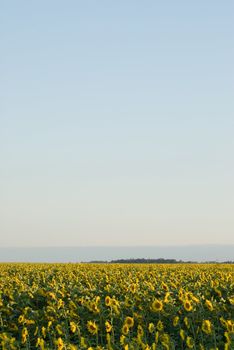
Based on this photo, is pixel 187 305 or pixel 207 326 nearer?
pixel 207 326

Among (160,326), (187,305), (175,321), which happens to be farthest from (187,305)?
(160,326)

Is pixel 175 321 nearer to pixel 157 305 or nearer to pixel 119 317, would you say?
pixel 157 305

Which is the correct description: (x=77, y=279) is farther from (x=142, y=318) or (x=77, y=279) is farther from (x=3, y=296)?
(x=142, y=318)

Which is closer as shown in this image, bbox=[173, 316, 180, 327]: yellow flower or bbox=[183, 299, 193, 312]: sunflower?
bbox=[173, 316, 180, 327]: yellow flower

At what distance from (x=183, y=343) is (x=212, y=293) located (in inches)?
100

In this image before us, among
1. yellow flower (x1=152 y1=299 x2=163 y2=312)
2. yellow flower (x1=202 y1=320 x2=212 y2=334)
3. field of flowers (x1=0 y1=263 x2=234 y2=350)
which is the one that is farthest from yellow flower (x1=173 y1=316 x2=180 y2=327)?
yellow flower (x1=202 y1=320 x2=212 y2=334)

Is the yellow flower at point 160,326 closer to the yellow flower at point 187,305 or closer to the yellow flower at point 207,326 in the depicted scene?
the yellow flower at point 187,305

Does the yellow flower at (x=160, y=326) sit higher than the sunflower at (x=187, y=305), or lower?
lower

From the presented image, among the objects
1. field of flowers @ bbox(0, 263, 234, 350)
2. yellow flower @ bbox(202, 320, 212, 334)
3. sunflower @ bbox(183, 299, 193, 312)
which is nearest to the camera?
yellow flower @ bbox(202, 320, 212, 334)

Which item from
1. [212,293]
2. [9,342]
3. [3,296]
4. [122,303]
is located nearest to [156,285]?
[212,293]

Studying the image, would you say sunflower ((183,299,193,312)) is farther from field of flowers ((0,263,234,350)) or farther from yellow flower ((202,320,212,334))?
yellow flower ((202,320,212,334))

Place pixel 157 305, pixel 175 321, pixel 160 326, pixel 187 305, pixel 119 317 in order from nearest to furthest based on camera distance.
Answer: pixel 160 326 → pixel 175 321 → pixel 187 305 → pixel 157 305 → pixel 119 317

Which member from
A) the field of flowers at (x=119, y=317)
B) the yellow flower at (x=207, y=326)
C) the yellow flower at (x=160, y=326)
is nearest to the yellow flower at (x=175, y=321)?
the field of flowers at (x=119, y=317)

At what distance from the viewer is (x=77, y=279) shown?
16.3 m
